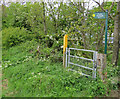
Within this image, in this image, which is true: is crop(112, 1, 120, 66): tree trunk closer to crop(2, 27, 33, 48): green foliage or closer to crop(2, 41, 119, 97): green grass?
crop(2, 41, 119, 97): green grass

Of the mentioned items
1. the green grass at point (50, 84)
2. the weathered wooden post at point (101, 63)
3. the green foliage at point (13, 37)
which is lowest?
the green grass at point (50, 84)

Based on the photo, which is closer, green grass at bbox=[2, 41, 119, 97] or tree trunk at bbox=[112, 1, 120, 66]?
green grass at bbox=[2, 41, 119, 97]

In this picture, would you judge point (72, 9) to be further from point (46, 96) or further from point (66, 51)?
point (46, 96)

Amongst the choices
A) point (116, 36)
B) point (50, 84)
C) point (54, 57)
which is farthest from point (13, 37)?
point (116, 36)

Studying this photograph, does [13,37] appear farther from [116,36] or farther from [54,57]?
[116,36]

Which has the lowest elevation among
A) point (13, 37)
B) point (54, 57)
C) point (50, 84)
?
point (50, 84)

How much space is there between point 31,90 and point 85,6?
12.0 feet

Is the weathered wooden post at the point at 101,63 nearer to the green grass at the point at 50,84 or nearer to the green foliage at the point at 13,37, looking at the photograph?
the green grass at the point at 50,84

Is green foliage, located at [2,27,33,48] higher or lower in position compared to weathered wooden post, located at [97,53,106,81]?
higher

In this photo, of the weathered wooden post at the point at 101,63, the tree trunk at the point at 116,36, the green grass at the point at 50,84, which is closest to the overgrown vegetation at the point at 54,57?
the green grass at the point at 50,84

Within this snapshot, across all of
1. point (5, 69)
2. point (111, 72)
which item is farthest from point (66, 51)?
point (5, 69)

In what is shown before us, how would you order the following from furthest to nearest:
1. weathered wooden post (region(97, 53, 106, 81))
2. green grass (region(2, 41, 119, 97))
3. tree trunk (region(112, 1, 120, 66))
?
tree trunk (region(112, 1, 120, 66)) → weathered wooden post (region(97, 53, 106, 81)) → green grass (region(2, 41, 119, 97))

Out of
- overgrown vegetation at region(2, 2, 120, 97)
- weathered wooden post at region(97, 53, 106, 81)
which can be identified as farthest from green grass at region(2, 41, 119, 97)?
weathered wooden post at region(97, 53, 106, 81)

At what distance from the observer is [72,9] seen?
19.8 ft
